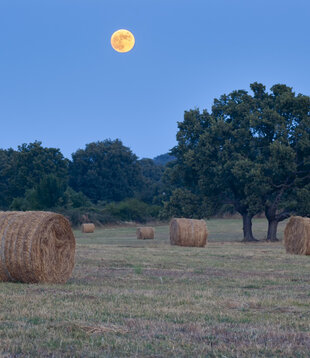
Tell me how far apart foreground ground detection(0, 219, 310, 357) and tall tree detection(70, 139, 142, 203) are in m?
95.0

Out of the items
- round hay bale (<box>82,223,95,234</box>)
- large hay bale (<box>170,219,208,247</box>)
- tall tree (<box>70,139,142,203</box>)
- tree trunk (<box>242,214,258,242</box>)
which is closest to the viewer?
large hay bale (<box>170,219,208,247</box>)

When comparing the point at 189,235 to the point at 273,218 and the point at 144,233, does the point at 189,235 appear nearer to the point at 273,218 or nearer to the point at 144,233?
the point at 273,218

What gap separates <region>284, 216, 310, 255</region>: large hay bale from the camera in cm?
2334

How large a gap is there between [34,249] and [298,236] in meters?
14.5

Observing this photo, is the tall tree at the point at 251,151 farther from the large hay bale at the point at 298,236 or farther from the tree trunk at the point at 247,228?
the large hay bale at the point at 298,236

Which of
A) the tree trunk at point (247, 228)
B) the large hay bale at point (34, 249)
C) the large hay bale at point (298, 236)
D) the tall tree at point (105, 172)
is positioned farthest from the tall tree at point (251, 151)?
the tall tree at point (105, 172)

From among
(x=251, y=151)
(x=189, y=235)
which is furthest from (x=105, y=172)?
(x=189, y=235)

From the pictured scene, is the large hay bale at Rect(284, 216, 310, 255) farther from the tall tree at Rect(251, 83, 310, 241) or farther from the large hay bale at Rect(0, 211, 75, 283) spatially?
the large hay bale at Rect(0, 211, 75, 283)

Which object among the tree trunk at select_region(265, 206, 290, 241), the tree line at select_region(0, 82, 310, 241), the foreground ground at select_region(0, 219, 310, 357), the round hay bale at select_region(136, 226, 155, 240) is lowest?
the foreground ground at select_region(0, 219, 310, 357)

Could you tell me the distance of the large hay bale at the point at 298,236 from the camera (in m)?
23.3

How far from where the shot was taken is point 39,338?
6617mm

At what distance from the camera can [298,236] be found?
23.9m

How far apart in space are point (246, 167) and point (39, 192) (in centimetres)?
4080

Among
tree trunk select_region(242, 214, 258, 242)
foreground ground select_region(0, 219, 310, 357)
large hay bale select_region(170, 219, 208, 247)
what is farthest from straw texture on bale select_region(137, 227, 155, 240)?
foreground ground select_region(0, 219, 310, 357)
